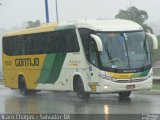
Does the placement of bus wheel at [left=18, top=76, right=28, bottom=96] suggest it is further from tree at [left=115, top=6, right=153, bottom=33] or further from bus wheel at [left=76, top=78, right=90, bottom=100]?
tree at [left=115, top=6, right=153, bottom=33]

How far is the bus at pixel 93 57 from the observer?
2053 cm

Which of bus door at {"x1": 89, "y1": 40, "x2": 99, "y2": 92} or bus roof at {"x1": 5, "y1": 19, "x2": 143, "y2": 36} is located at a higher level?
bus roof at {"x1": 5, "y1": 19, "x2": 143, "y2": 36}

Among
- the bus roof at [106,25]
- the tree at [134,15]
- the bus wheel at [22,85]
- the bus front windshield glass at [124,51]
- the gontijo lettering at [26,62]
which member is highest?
the bus roof at [106,25]

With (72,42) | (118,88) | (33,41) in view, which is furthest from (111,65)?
(33,41)

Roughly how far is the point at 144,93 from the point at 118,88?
4689 mm

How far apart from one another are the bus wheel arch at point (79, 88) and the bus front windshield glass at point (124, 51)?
164 cm

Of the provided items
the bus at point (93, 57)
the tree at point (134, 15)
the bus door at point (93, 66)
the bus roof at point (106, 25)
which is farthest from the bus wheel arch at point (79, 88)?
the tree at point (134, 15)

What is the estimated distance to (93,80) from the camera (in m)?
21.0

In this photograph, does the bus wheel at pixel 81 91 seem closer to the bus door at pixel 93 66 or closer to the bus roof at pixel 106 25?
the bus door at pixel 93 66

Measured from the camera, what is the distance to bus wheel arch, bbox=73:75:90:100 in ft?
71.3

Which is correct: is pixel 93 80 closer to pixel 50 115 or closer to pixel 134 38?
pixel 134 38

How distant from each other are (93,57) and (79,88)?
1584 mm

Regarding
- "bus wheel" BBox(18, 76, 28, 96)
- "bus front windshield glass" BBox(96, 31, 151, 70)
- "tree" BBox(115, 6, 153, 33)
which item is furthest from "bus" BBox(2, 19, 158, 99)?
"tree" BBox(115, 6, 153, 33)

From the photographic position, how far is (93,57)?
21.1m
